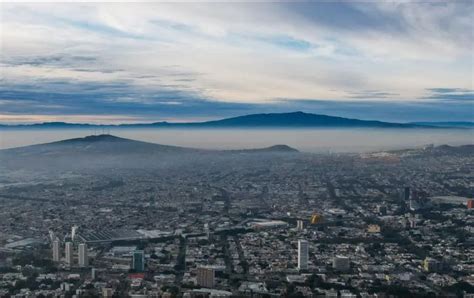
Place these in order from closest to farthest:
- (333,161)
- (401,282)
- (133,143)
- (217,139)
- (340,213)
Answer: (401,282) → (340,213) → (333,161) → (133,143) → (217,139)

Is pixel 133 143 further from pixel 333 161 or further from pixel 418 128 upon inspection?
pixel 418 128

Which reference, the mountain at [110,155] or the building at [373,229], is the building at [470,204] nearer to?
the building at [373,229]

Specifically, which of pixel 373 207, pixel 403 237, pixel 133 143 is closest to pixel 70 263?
pixel 403 237

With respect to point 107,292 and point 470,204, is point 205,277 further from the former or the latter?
point 470,204

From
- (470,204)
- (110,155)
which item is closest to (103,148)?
(110,155)

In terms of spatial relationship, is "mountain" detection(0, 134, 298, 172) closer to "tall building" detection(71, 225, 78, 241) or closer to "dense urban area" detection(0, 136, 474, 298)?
"dense urban area" detection(0, 136, 474, 298)

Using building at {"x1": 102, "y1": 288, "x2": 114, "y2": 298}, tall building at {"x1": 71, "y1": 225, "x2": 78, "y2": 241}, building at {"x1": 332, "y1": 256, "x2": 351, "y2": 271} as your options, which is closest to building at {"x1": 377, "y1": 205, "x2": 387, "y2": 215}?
building at {"x1": 332, "y1": 256, "x2": 351, "y2": 271}
